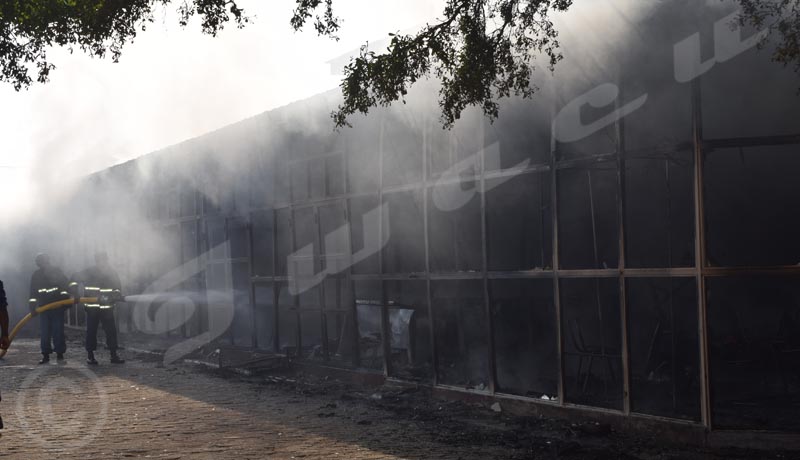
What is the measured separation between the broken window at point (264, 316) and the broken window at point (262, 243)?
1.52 feet

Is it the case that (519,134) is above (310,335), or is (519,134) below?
above

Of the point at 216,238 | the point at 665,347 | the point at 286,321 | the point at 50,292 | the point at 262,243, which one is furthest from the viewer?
the point at 216,238

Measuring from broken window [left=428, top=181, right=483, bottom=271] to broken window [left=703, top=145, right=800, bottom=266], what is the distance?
4222 millimetres

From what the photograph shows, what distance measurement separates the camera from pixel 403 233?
11789 mm

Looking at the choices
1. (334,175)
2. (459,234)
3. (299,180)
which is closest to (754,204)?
(459,234)

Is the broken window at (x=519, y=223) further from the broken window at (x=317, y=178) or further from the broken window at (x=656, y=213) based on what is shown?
the broken window at (x=317, y=178)

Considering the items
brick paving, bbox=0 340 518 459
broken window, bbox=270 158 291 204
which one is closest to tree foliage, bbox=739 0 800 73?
brick paving, bbox=0 340 518 459

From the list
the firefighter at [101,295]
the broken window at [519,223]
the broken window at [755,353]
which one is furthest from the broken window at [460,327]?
the firefighter at [101,295]

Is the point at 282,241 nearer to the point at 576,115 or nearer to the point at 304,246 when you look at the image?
the point at 304,246

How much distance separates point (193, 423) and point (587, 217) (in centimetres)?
773

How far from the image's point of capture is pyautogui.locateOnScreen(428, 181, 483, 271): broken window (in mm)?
11483

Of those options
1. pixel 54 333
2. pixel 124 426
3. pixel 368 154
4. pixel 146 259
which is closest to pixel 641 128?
pixel 368 154

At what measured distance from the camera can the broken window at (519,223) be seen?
1256 centimetres

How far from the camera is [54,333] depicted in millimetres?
14156
